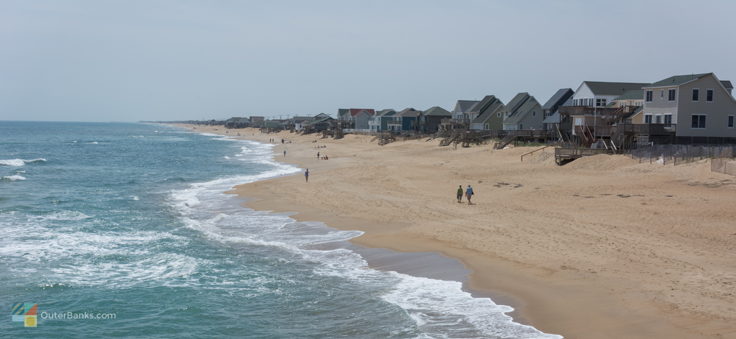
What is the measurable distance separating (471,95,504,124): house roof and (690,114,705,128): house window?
44501mm

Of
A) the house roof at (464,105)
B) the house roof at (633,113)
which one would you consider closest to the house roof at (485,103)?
the house roof at (464,105)

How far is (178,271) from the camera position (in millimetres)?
21234

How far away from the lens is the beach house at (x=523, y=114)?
80250mm

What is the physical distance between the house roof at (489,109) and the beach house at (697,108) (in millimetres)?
43291

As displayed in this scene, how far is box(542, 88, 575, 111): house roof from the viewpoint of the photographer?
248 ft

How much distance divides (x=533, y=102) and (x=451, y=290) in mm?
67802

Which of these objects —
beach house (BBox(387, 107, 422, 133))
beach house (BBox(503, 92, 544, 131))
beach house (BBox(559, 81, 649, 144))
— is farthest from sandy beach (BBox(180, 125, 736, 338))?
beach house (BBox(387, 107, 422, 133))

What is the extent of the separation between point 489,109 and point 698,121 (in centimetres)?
4740

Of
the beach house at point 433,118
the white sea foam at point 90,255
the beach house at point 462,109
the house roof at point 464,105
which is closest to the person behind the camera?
the white sea foam at point 90,255

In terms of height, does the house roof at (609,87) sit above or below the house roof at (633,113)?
above

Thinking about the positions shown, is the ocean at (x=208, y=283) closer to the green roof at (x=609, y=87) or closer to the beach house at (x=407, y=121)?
the green roof at (x=609, y=87)

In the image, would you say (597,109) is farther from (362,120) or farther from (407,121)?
(362,120)

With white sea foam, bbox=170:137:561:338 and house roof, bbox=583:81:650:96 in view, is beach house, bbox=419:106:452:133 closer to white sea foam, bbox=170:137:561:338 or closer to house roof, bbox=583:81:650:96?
house roof, bbox=583:81:650:96

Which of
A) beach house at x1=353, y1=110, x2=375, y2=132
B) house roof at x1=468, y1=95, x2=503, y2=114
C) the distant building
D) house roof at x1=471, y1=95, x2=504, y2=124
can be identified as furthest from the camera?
beach house at x1=353, y1=110, x2=375, y2=132
